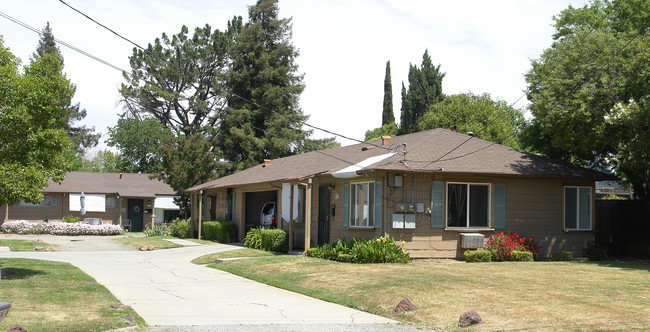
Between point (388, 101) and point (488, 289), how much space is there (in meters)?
48.4

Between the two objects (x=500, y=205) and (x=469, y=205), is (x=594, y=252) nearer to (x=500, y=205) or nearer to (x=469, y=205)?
(x=500, y=205)

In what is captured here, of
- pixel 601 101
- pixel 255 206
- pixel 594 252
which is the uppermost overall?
pixel 601 101

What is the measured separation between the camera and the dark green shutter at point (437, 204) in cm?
1820

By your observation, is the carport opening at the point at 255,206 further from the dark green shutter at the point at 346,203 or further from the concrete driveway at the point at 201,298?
the dark green shutter at the point at 346,203

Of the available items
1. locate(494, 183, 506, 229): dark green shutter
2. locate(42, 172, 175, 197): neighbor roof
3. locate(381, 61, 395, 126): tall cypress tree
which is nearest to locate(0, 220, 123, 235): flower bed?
locate(42, 172, 175, 197): neighbor roof

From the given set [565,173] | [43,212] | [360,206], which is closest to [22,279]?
[360,206]

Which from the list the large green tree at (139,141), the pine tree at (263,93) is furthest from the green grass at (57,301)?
the large green tree at (139,141)

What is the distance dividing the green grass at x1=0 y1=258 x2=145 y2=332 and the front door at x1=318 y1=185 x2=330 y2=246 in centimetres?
815

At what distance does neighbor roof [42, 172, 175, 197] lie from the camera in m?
41.1

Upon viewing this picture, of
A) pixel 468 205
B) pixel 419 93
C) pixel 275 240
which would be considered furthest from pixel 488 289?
pixel 419 93

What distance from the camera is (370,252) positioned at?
16625 millimetres

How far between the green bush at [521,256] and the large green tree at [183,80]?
40.0m

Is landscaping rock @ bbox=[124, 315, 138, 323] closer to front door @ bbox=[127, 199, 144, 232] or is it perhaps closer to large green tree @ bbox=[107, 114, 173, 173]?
front door @ bbox=[127, 199, 144, 232]

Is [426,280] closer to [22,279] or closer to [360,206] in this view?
[360,206]
